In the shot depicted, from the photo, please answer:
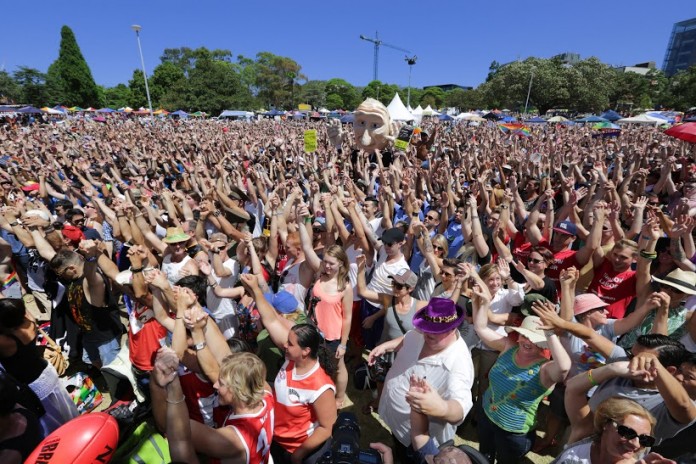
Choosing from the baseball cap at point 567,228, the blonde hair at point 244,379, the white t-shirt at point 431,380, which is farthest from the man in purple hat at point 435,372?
the baseball cap at point 567,228

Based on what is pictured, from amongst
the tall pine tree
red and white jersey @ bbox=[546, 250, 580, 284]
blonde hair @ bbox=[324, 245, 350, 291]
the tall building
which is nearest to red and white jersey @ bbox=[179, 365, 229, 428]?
blonde hair @ bbox=[324, 245, 350, 291]

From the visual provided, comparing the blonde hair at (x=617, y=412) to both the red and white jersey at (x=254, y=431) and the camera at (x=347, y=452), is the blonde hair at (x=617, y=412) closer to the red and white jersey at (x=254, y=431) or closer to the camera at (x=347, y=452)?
the camera at (x=347, y=452)

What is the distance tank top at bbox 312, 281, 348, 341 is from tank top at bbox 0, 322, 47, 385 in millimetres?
1925

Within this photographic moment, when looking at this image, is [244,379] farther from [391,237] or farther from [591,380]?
[391,237]

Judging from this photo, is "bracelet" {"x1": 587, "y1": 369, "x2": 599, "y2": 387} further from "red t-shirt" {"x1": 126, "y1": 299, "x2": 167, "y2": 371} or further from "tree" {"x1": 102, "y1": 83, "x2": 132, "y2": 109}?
"tree" {"x1": 102, "y1": 83, "x2": 132, "y2": 109}

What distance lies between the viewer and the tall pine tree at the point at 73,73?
57.0 metres

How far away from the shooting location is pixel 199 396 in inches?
96.4

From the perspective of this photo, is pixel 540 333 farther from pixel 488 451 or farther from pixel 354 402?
pixel 354 402

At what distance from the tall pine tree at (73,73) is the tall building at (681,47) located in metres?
173

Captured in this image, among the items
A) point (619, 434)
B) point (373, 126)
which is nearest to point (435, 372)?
point (619, 434)

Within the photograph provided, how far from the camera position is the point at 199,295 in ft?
10.4

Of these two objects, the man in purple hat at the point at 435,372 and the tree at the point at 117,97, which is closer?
the man in purple hat at the point at 435,372

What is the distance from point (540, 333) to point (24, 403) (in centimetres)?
300

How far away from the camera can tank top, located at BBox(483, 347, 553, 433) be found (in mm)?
2314
